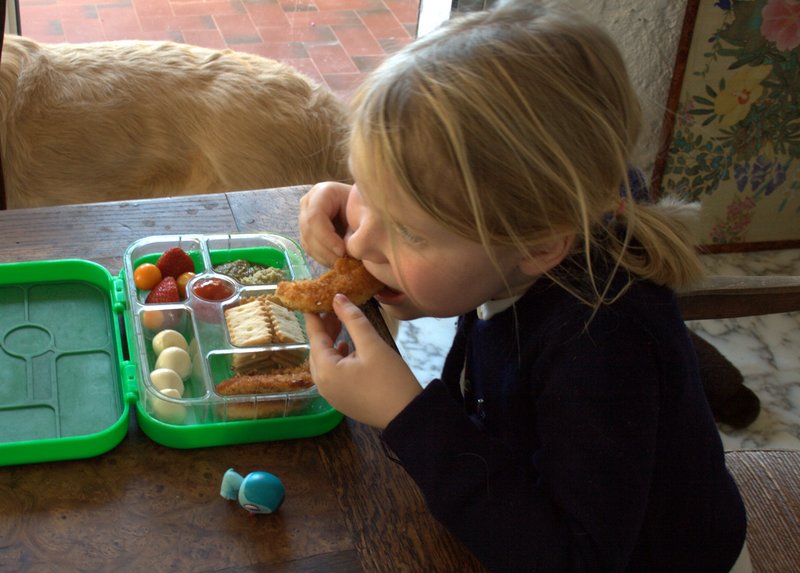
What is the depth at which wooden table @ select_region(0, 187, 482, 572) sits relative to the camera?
2.44 ft

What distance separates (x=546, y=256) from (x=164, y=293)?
1.44 ft

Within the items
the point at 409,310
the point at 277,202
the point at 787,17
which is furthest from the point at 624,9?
the point at 409,310

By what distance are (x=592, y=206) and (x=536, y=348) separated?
0.51ft

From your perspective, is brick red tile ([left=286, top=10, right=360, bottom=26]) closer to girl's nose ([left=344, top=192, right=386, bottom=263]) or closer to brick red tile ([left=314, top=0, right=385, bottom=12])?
brick red tile ([left=314, top=0, right=385, bottom=12])

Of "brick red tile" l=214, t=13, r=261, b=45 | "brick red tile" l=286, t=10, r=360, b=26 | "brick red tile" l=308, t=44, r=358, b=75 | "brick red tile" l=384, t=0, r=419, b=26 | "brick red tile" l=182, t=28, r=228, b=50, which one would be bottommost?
"brick red tile" l=308, t=44, r=358, b=75

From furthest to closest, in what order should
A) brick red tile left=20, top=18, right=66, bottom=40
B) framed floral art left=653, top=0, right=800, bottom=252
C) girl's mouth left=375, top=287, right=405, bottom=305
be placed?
brick red tile left=20, top=18, right=66, bottom=40 → framed floral art left=653, top=0, right=800, bottom=252 → girl's mouth left=375, top=287, right=405, bottom=305

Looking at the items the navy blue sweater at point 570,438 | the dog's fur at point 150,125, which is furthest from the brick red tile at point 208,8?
the navy blue sweater at point 570,438

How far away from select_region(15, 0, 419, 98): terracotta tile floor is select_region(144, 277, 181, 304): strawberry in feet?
5.43

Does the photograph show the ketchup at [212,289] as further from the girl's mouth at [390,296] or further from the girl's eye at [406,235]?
the girl's eye at [406,235]

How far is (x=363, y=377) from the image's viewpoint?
0.83m

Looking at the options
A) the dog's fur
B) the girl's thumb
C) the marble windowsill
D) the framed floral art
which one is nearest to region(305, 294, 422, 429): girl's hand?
the girl's thumb

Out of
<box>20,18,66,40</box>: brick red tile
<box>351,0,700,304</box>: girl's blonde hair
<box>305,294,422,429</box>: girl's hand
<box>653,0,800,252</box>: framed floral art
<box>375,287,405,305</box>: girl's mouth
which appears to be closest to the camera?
<box>351,0,700,304</box>: girl's blonde hair

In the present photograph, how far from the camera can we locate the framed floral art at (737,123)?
2.26 meters

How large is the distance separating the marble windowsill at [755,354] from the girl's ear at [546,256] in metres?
1.35
